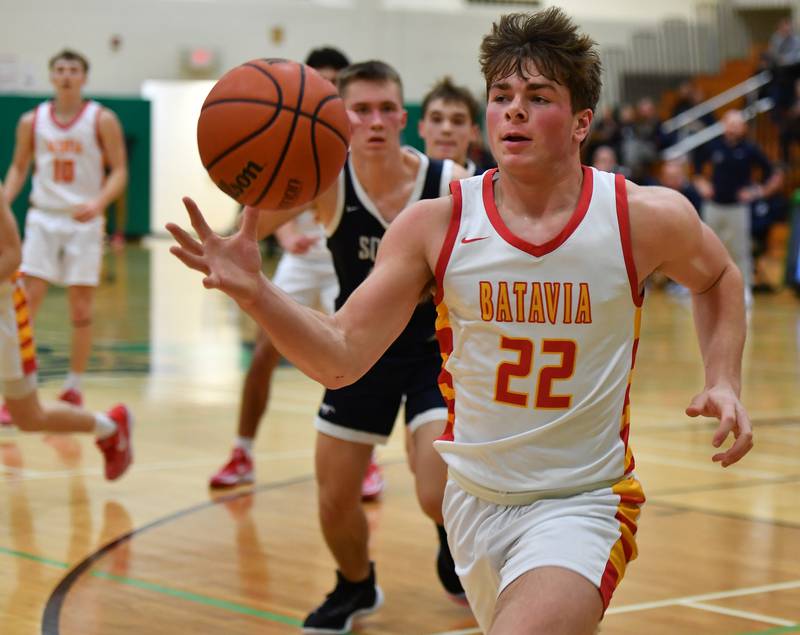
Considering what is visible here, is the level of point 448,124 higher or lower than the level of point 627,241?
higher

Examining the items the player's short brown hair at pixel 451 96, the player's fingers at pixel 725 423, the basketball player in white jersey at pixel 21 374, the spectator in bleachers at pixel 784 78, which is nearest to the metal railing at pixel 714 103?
the spectator in bleachers at pixel 784 78

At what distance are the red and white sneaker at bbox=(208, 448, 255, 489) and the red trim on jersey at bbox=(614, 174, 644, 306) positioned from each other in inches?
147

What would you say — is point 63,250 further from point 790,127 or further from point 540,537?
point 790,127

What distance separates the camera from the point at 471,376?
3.22 meters

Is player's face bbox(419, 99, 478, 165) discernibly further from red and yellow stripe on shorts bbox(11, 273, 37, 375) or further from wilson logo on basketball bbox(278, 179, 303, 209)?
Result: wilson logo on basketball bbox(278, 179, 303, 209)

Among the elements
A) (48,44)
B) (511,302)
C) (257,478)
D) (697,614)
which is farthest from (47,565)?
(48,44)

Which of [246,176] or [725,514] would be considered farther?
[725,514]

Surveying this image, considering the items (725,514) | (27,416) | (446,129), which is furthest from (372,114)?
(725,514)

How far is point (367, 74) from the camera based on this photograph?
477cm

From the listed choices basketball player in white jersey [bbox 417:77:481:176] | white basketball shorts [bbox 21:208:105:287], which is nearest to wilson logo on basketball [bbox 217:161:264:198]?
basketball player in white jersey [bbox 417:77:481:176]

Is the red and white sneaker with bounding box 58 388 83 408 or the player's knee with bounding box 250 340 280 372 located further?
the red and white sneaker with bounding box 58 388 83 408

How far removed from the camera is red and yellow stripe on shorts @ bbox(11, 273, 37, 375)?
5.86 meters

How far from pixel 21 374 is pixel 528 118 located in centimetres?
345

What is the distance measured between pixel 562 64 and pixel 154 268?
18433mm
